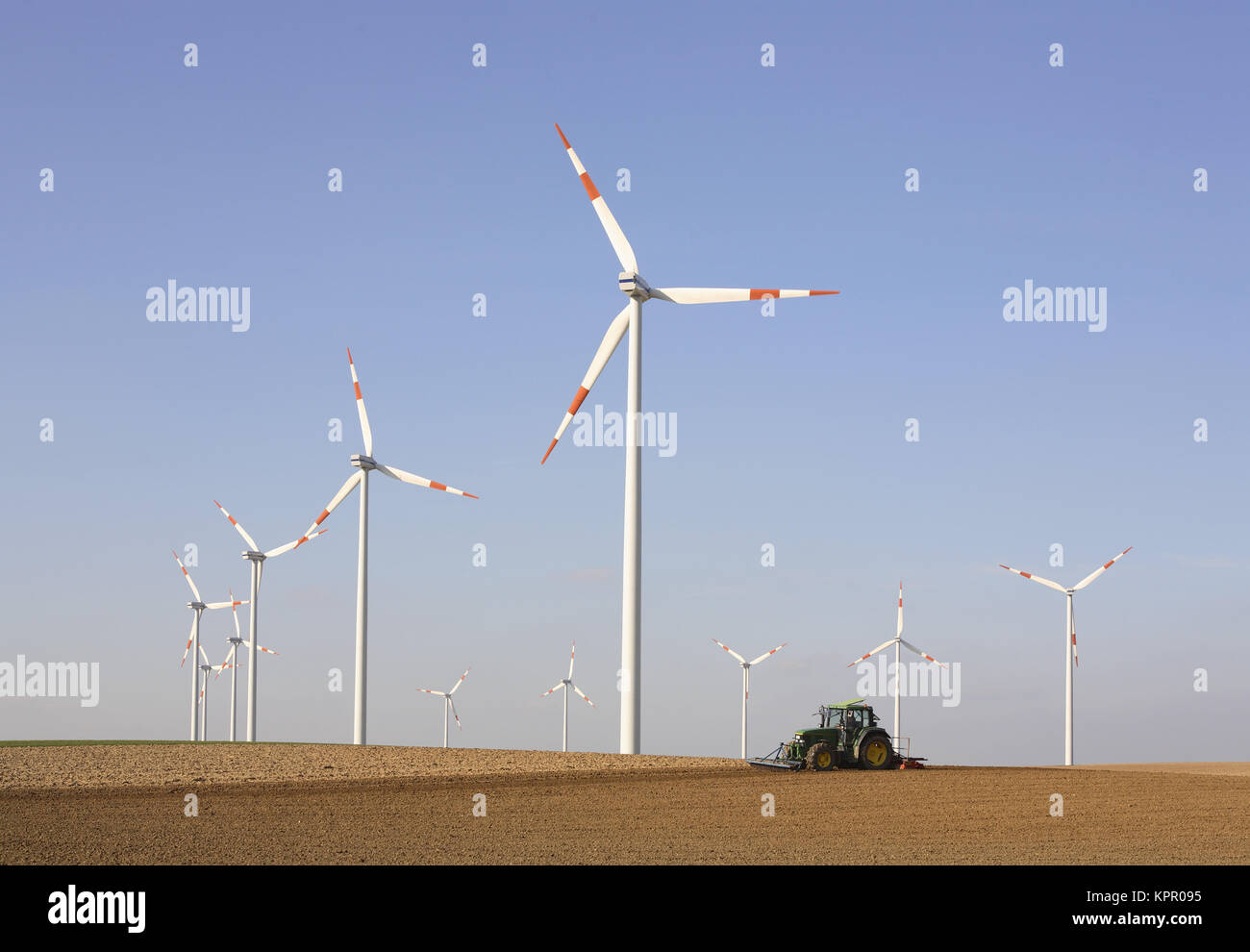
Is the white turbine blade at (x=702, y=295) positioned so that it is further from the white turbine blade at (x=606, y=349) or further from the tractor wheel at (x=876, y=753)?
the tractor wheel at (x=876, y=753)

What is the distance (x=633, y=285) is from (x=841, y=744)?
69.2ft

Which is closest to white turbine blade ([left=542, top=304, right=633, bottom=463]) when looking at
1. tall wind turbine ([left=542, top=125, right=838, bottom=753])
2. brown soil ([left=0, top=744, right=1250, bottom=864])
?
tall wind turbine ([left=542, top=125, right=838, bottom=753])

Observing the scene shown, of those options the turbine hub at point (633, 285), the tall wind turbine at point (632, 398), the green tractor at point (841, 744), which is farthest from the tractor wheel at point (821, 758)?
the turbine hub at point (633, 285)

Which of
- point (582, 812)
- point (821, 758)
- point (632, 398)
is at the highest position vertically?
point (632, 398)

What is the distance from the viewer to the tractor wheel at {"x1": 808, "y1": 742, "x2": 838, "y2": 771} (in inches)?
1769

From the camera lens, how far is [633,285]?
172ft

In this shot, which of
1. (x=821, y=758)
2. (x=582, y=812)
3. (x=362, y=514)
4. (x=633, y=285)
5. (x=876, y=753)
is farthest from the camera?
(x=362, y=514)

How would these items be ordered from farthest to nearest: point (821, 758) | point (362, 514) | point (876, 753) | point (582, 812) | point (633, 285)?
point (362, 514)
point (633, 285)
point (876, 753)
point (821, 758)
point (582, 812)

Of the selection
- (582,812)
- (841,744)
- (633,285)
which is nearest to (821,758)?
(841,744)

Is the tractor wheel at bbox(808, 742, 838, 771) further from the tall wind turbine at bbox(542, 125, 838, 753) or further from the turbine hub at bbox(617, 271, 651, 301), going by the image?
the turbine hub at bbox(617, 271, 651, 301)

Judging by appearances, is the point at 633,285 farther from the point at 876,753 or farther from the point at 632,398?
the point at 876,753

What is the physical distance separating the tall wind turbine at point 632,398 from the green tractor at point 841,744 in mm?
5547

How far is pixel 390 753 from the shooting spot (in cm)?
5097
